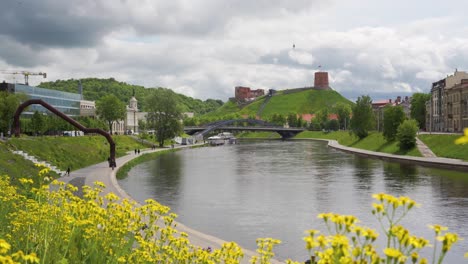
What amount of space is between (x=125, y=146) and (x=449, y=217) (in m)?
83.0

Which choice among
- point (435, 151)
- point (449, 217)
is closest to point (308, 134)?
point (435, 151)

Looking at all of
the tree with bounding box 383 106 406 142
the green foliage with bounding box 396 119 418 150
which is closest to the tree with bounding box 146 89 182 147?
the tree with bounding box 383 106 406 142

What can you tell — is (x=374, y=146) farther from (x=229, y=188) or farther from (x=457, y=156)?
(x=229, y=188)

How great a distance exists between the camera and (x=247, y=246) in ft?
76.8

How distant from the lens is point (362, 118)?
366 feet

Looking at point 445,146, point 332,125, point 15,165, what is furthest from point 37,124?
point 332,125

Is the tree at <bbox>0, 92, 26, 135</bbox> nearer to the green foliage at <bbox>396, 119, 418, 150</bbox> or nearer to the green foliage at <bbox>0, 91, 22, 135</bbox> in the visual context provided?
the green foliage at <bbox>0, 91, 22, 135</bbox>

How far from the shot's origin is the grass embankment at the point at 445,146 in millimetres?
67356

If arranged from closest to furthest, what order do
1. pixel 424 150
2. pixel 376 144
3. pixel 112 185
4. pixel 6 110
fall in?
pixel 112 185
pixel 424 150
pixel 6 110
pixel 376 144

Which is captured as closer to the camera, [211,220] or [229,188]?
[211,220]

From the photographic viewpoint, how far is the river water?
1067 inches

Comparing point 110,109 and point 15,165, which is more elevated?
point 110,109

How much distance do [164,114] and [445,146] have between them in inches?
2406

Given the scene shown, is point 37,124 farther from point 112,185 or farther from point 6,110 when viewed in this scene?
point 112,185
